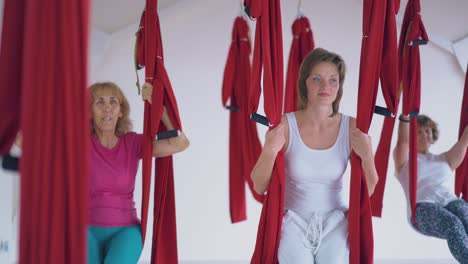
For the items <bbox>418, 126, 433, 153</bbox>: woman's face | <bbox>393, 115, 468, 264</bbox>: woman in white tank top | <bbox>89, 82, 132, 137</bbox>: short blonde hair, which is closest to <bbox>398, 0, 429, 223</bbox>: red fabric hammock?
<bbox>393, 115, 468, 264</bbox>: woman in white tank top

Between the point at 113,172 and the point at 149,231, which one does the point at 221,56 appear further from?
the point at 113,172

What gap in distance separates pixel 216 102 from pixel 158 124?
2.52m

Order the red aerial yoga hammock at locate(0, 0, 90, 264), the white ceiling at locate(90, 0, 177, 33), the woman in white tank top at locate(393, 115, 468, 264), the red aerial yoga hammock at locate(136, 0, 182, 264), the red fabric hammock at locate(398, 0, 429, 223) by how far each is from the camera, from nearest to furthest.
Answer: the red aerial yoga hammock at locate(0, 0, 90, 264)
the red aerial yoga hammock at locate(136, 0, 182, 264)
the woman in white tank top at locate(393, 115, 468, 264)
the red fabric hammock at locate(398, 0, 429, 223)
the white ceiling at locate(90, 0, 177, 33)

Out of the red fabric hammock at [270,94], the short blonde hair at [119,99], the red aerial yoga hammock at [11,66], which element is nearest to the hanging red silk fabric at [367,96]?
the red fabric hammock at [270,94]

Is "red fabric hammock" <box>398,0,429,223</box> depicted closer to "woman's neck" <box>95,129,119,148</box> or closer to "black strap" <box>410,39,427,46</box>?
"black strap" <box>410,39,427,46</box>

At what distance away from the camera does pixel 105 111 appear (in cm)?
272

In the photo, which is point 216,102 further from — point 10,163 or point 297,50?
point 10,163

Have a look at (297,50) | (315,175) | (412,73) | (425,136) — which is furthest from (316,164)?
(425,136)

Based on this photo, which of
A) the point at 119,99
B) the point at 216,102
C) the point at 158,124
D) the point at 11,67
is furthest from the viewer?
the point at 216,102

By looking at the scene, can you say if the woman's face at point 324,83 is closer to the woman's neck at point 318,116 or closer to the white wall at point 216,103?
the woman's neck at point 318,116

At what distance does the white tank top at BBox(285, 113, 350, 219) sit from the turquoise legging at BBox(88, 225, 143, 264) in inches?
31.1

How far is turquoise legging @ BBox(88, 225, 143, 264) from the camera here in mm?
2386

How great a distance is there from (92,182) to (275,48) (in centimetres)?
113

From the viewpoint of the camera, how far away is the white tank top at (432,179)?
351 centimetres
